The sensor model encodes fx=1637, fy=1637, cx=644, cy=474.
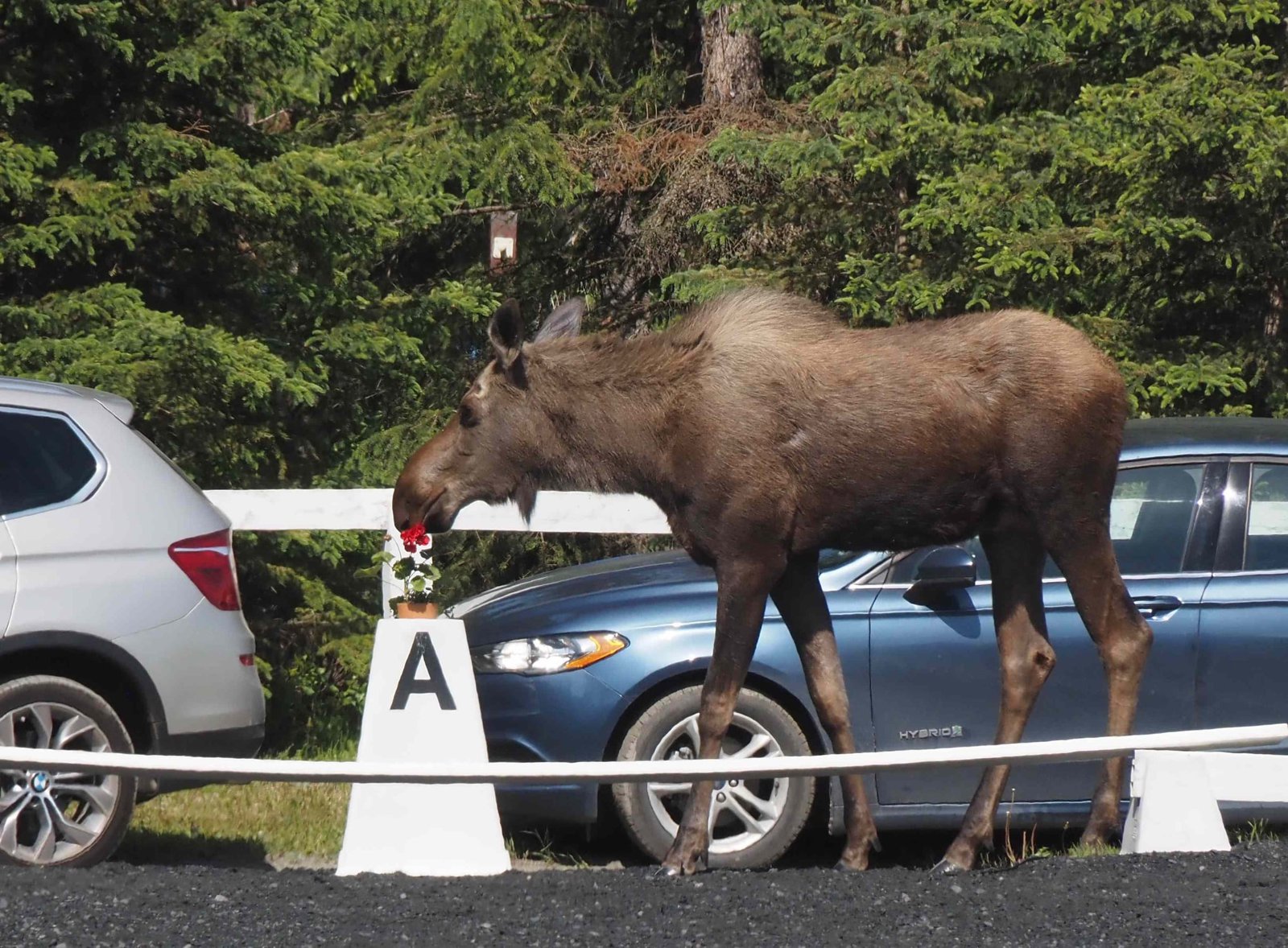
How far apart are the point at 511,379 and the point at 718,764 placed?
193cm

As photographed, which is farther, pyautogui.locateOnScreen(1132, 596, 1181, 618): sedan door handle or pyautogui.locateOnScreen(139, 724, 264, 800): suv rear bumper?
pyautogui.locateOnScreen(1132, 596, 1181, 618): sedan door handle

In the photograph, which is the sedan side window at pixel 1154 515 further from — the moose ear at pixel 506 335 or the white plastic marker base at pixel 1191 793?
the moose ear at pixel 506 335

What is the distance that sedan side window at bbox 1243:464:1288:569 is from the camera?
23.0ft

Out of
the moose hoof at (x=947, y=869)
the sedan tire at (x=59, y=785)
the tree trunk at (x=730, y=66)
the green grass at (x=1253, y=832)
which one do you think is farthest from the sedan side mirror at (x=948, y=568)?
the tree trunk at (x=730, y=66)

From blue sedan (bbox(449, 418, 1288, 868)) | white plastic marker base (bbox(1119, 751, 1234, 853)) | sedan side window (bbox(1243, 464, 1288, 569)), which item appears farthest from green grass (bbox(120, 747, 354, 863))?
sedan side window (bbox(1243, 464, 1288, 569))

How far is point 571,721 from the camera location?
6930 mm

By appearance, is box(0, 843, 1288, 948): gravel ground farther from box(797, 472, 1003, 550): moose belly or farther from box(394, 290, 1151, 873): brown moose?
box(797, 472, 1003, 550): moose belly

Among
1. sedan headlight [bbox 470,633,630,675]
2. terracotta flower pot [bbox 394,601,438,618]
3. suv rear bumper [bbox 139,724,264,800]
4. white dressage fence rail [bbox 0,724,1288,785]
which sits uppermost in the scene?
Answer: terracotta flower pot [bbox 394,601,438,618]

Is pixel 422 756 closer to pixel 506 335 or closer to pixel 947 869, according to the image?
pixel 506 335

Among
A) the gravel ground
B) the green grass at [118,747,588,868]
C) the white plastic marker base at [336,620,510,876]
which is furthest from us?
the green grass at [118,747,588,868]

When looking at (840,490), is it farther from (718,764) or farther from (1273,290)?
(1273,290)

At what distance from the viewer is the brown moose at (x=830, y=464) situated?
5785 mm

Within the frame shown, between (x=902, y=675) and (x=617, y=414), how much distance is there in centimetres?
178

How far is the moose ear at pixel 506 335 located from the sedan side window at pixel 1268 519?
128 inches
